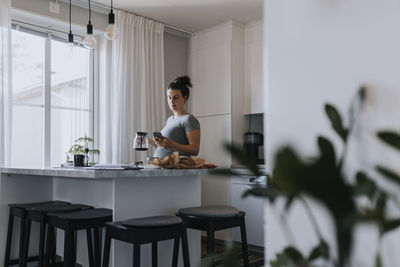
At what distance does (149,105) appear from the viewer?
4.50 metres

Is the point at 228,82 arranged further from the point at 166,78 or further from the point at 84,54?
the point at 84,54

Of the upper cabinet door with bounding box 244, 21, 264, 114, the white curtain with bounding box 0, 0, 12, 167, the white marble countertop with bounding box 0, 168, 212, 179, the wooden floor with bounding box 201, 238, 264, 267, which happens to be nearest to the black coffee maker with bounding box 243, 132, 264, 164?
the upper cabinet door with bounding box 244, 21, 264, 114

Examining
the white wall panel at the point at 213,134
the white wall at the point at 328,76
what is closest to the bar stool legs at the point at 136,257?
the white wall at the point at 328,76

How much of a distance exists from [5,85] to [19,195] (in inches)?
39.8

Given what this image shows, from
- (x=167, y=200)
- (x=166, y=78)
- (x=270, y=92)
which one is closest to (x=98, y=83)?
(x=166, y=78)

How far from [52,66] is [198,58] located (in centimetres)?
182

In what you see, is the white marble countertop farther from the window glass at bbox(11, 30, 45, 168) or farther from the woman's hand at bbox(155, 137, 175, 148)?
the window glass at bbox(11, 30, 45, 168)

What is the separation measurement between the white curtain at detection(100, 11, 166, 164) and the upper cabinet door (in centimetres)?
108

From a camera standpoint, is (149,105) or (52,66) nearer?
(52,66)

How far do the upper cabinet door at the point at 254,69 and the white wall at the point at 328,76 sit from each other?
3.68 meters

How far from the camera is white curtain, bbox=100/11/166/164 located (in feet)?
13.8

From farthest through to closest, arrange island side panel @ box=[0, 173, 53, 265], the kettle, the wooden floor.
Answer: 1. the wooden floor
2. island side panel @ box=[0, 173, 53, 265]
3. the kettle

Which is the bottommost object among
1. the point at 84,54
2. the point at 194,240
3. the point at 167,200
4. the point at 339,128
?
the point at 194,240

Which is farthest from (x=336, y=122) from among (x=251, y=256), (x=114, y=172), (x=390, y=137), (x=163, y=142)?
(x=251, y=256)
